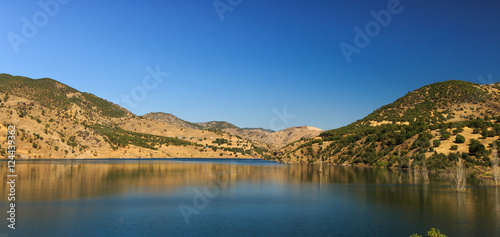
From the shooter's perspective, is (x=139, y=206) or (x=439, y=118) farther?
(x=439, y=118)

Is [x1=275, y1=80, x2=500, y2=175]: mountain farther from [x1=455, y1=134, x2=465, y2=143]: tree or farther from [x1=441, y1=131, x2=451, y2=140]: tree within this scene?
[x1=455, y1=134, x2=465, y2=143]: tree

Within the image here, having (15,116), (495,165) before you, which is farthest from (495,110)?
(15,116)

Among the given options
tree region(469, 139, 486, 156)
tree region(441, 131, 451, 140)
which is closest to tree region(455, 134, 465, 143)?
→ tree region(441, 131, 451, 140)

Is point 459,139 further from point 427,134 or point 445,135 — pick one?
point 427,134

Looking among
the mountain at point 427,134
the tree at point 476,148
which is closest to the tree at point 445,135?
the mountain at point 427,134

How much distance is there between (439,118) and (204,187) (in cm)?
10688

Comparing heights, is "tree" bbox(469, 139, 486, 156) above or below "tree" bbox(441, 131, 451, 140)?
below

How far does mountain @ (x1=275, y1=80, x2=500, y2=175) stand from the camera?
86.4 m

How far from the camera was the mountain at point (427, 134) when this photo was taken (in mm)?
86438

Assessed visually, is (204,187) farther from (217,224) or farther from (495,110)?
(495,110)

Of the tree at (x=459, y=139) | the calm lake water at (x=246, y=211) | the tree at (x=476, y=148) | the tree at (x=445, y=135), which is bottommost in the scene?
the calm lake water at (x=246, y=211)

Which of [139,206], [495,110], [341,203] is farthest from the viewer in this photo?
[495,110]

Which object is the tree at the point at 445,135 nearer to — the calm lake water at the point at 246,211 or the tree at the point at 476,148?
the tree at the point at 476,148

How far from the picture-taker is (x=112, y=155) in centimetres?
17138
